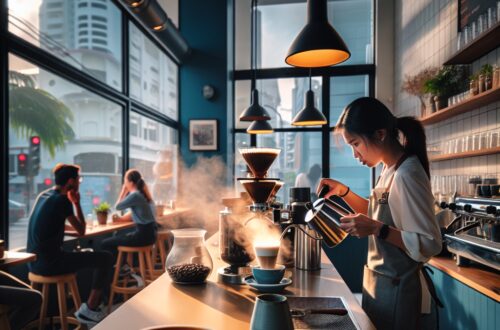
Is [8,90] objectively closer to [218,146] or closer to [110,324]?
[110,324]

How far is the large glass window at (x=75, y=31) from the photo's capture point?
10.5 feet

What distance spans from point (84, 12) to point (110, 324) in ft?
11.8

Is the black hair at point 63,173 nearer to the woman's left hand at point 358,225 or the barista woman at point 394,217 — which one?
the barista woman at point 394,217

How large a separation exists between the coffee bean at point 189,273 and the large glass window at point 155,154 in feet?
12.2

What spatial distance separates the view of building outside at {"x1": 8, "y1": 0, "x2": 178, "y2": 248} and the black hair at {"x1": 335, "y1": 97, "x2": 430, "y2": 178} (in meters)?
2.50

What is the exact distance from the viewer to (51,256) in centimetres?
309

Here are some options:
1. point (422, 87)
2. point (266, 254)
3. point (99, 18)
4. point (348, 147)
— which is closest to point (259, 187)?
point (266, 254)

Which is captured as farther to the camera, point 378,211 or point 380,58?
point 380,58

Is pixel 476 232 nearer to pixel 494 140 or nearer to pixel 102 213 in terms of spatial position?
pixel 494 140

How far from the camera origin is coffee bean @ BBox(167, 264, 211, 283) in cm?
164

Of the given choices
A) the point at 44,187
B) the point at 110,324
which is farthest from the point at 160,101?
the point at 110,324

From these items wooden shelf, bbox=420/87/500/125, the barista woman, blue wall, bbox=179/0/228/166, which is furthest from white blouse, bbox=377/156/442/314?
blue wall, bbox=179/0/228/166

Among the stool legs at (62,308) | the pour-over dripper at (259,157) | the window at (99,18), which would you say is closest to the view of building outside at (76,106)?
the window at (99,18)

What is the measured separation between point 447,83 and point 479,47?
1.91 feet
